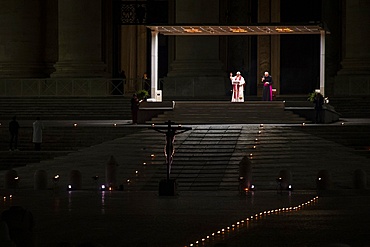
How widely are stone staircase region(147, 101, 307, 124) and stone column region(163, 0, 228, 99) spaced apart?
6852mm

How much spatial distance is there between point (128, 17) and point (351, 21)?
11619 mm

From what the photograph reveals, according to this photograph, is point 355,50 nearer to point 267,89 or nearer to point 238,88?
point 267,89

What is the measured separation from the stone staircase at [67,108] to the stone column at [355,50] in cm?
1017

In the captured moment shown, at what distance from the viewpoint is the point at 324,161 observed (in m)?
33.9

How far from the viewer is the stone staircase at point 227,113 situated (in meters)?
44.3

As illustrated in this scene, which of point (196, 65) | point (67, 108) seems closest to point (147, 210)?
point (67, 108)

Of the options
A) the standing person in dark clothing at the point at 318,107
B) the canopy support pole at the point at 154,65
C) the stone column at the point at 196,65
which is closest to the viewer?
the standing person in dark clothing at the point at 318,107

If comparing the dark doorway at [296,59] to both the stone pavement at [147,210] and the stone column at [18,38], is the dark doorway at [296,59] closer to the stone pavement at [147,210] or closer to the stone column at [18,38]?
the stone column at [18,38]

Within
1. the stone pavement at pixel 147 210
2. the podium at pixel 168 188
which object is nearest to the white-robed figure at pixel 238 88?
the stone pavement at pixel 147 210

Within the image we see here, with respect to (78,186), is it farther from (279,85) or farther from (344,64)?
(279,85)

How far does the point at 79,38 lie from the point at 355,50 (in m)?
→ 12.6

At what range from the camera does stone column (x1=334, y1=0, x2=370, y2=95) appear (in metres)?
53.7

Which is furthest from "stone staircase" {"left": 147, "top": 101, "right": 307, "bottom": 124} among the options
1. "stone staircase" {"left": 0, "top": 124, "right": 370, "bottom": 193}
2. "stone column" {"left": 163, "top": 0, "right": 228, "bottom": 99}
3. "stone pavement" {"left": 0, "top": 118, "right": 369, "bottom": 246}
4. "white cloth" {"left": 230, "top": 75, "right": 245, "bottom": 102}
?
"stone pavement" {"left": 0, "top": 118, "right": 369, "bottom": 246}

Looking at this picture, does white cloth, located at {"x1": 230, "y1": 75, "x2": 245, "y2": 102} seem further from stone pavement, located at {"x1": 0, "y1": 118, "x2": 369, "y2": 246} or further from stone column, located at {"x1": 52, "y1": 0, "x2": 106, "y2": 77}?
stone pavement, located at {"x1": 0, "y1": 118, "x2": 369, "y2": 246}
